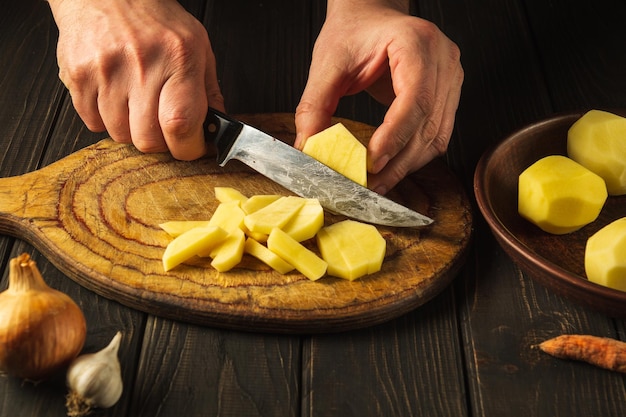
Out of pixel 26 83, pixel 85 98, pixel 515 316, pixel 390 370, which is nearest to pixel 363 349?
pixel 390 370

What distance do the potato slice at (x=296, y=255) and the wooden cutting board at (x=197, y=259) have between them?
0.09 feet

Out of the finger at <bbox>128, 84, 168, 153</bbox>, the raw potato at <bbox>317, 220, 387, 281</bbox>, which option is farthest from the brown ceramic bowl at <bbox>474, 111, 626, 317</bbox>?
the finger at <bbox>128, 84, 168, 153</bbox>

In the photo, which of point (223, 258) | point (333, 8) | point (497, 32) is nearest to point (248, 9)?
point (333, 8)

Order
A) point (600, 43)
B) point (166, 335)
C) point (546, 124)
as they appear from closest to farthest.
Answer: point (166, 335) < point (546, 124) < point (600, 43)

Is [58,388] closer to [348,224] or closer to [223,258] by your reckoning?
[223,258]

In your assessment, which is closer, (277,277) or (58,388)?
(58,388)

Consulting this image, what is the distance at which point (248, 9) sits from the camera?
2971 millimetres

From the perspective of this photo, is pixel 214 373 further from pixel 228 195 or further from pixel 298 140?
pixel 298 140

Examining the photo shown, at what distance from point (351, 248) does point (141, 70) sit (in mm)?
689

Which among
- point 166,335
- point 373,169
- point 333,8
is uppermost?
point 333,8

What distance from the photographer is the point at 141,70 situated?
2061 mm

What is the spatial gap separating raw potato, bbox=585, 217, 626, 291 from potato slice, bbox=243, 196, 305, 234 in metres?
0.67

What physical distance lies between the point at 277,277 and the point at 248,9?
4.61 feet

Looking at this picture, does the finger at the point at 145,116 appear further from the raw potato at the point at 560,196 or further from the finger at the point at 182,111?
the raw potato at the point at 560,196
